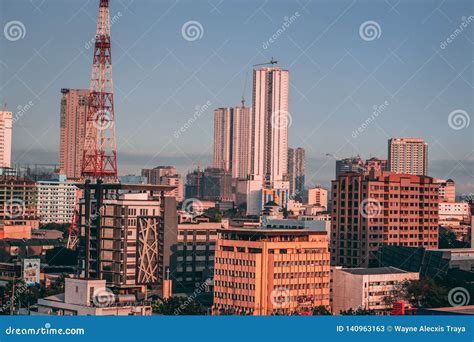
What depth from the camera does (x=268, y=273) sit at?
39.8 feet

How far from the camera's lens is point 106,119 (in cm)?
1530

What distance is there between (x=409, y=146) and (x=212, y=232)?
856 cm

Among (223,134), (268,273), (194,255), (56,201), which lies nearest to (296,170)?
(223,134)

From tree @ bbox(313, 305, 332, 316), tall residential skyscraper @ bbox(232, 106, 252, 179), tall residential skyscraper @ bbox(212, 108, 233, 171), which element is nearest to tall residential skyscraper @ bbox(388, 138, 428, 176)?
tall residential skyscraper @ bbox(212, 108, 233, 171)

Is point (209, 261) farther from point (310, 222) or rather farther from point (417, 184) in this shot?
point (417, 184)

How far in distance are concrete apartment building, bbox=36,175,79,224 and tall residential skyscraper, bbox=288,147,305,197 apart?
6448 mm

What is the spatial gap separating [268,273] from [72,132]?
1384cm

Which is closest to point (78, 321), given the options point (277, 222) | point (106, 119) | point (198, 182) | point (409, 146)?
point (106, 119)

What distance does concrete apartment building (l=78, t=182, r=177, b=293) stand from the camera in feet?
47.3

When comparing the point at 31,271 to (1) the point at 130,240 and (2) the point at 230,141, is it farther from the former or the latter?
(2) the point at 230,141

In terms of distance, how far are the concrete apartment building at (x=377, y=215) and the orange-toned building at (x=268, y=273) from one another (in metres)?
3.78

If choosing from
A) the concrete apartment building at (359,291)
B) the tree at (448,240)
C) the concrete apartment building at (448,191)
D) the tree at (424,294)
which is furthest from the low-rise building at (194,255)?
the concrete apartment building at (448,191)

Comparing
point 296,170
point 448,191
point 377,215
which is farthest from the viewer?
point 296,170

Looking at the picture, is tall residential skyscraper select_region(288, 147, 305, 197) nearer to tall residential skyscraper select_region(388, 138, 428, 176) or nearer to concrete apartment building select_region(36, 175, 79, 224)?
tall residential skyscraper select_region(388, 138, 428, 176)
